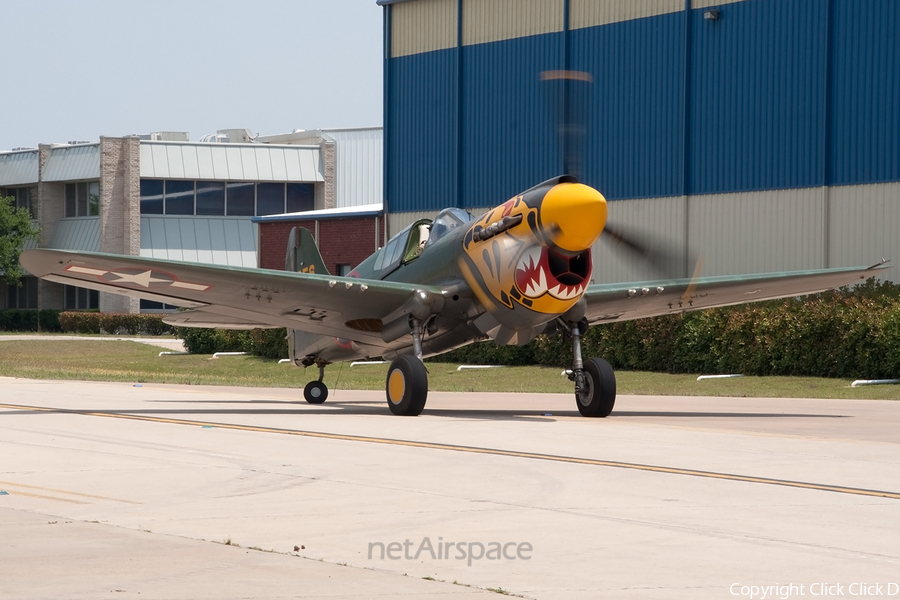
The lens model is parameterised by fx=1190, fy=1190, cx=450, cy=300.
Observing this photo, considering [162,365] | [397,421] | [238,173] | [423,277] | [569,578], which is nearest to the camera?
[569,578]

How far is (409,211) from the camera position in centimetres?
4034

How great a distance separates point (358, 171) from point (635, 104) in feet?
116

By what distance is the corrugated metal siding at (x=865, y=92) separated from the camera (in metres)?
28.5

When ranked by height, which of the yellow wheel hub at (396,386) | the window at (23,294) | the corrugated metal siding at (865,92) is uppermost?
the corrugated metal siding at (865,92)

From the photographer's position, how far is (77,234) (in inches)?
2579

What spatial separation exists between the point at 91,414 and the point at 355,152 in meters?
54.1

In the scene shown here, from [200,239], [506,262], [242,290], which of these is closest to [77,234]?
[200,239]

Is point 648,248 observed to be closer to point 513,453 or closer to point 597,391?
point 597,391

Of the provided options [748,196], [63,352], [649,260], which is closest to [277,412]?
[649,260]

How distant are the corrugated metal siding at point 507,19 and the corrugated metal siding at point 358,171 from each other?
1155 inches

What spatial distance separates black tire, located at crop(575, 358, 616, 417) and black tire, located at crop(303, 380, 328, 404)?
510cm

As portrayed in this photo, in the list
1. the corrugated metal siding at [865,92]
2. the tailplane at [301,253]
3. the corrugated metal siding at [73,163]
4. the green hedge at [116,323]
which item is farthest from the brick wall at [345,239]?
the corrugated metal siding at [73,163]

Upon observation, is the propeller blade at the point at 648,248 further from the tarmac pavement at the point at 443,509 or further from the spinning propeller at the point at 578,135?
the tarmac pavement at the point at 443,509

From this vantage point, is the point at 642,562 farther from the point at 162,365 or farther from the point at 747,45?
the point at 162,365
